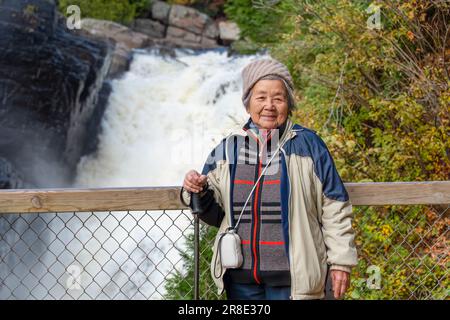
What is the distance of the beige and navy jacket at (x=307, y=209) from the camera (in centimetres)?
279

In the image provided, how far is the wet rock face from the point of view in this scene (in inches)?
412

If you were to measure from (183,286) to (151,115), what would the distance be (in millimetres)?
7526

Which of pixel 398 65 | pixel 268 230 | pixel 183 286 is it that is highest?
pixel 398 65

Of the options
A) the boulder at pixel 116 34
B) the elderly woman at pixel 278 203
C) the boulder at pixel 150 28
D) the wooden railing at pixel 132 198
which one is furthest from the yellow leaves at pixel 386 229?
the boulder at pixel 150 28

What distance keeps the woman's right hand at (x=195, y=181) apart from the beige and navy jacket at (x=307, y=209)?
0.07m

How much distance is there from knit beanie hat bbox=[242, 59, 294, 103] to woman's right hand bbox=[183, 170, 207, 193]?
396mm

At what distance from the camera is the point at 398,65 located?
275 inches

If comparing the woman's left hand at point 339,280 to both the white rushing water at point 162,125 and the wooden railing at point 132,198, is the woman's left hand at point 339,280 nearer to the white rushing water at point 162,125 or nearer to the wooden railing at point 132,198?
the wooden railing at point 132,198

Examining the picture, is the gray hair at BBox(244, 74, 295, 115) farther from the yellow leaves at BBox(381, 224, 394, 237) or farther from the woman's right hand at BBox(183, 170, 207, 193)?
the yellow leaves at BBox(381, 224, 394, 237)

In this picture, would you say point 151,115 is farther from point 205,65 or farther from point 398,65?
point 398,65
